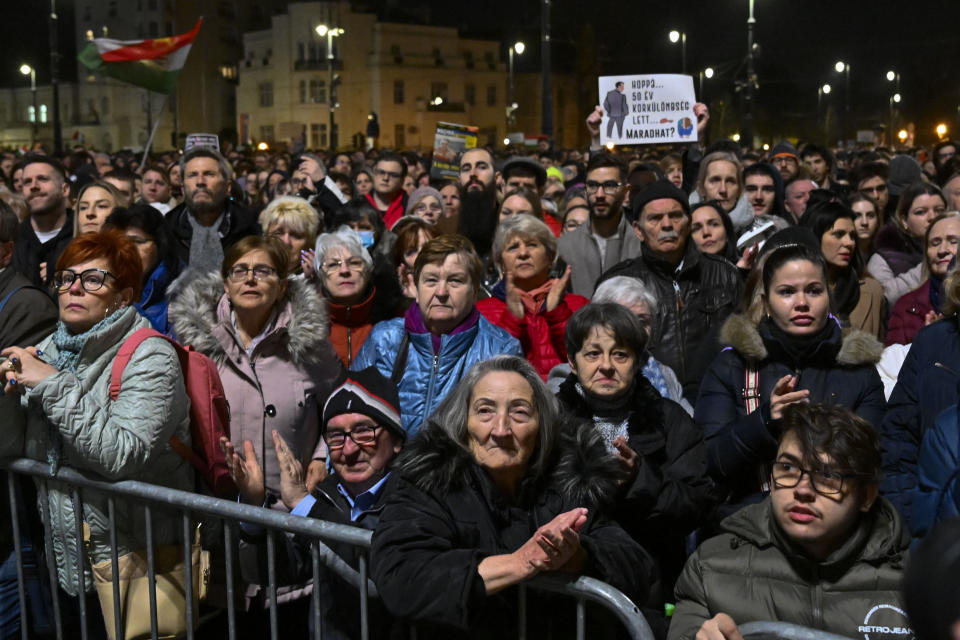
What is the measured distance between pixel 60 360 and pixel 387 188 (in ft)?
19.1

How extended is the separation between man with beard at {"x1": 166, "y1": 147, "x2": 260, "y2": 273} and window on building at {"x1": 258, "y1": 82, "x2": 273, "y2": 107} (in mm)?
88453

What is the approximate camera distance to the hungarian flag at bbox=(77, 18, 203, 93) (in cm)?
1286

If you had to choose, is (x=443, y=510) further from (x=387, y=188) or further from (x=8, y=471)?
(x=387, y=188)

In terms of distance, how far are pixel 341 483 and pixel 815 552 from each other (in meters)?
1.78

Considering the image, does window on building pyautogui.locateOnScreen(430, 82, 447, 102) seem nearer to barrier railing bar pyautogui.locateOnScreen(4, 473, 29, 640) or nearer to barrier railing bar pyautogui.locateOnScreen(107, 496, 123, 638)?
barrier railing bar pyautogui.locateOnScreen(4, 473, 29, 640)

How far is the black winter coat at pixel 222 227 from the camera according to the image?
725cm

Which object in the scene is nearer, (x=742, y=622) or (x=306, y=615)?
(x=742, y=622)

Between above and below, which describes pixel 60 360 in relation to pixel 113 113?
below

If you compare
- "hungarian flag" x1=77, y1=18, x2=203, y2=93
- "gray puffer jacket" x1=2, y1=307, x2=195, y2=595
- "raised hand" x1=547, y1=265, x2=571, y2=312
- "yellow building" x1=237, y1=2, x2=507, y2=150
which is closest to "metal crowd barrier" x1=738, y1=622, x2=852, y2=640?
"gray puffer jacket" x1=2, y1=307, x2=195, y2=595

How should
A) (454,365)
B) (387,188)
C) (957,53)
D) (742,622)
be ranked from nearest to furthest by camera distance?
(742,622)
(454,365)
(387,188)
(957,53)

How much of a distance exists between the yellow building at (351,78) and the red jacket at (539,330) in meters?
83.7

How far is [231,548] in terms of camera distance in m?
3.73

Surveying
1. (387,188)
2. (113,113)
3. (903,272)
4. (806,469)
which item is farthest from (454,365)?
(113,113)

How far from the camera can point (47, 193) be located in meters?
7.48
